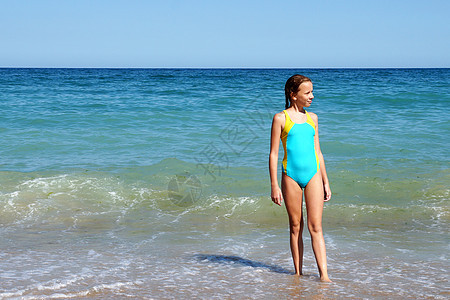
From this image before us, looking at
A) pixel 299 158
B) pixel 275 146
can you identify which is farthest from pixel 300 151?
pixel 275 146

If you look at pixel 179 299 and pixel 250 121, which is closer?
pixel 179 299

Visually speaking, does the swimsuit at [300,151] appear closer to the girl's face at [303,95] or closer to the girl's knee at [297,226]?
the girl's face at [303,95]

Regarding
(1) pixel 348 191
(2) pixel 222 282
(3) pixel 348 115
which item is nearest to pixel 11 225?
(2) pixel 222 282

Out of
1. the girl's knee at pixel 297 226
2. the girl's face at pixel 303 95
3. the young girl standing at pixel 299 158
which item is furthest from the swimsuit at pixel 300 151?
the girl's knee at pixel 297 226

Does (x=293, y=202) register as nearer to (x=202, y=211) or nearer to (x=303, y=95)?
(x=303, y=95)

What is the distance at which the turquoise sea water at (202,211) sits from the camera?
14.5ft

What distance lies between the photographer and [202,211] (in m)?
7.27

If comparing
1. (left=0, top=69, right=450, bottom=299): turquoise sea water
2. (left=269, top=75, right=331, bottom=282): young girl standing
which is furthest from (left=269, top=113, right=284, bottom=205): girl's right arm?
(left=0, top=69, right=450, bottom=299): turquoise sea water

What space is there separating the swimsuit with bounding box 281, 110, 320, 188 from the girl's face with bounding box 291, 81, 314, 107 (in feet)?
0.45

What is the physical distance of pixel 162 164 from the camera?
10219 millimetres

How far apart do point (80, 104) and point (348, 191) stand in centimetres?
1481

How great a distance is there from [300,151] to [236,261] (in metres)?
1.63

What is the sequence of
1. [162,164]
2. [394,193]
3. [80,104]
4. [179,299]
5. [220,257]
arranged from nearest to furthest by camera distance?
[179,299] < [220,257] < [394,193] < [162,164] < [80,104]

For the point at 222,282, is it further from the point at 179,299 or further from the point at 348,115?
the point at 348,115
